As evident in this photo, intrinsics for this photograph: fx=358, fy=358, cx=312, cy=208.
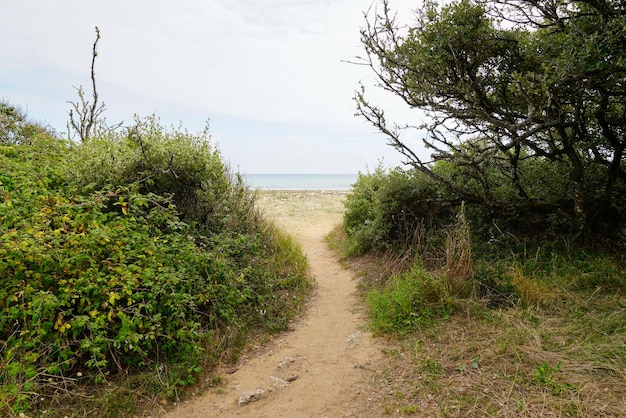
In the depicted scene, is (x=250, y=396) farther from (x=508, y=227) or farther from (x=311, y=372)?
(x=508, y=227)

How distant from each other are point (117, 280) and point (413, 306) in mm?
3728

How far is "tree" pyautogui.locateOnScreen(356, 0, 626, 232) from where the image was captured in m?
4.77

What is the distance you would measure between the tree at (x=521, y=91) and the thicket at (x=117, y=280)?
3.41m

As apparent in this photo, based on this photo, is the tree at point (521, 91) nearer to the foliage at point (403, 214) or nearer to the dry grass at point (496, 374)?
the foliage at point (403, 214)

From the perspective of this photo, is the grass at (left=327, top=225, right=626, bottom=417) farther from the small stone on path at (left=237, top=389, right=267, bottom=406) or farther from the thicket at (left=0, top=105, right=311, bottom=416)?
the thicket at (left=0, top=105, right=311, bottom=416)

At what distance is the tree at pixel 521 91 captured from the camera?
4773 mm

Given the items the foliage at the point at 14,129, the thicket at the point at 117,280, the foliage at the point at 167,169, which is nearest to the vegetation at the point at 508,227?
the thicket at the point at 117,280

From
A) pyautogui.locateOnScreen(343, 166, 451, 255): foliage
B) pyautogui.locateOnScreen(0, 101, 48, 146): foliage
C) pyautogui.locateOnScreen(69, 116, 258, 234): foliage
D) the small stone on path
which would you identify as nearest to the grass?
the small stone on path

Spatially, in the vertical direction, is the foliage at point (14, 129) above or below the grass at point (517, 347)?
above

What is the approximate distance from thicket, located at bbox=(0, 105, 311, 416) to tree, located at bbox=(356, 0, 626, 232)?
3407mm

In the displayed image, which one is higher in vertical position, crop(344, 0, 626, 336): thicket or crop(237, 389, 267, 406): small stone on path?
crop(344, 0, 626, 336): thicket

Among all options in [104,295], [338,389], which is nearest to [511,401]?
[338,389]

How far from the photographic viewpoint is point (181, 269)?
15.1 ft

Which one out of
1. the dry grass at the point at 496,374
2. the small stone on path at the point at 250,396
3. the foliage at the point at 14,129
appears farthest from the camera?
the foliage at the point at 14,129
